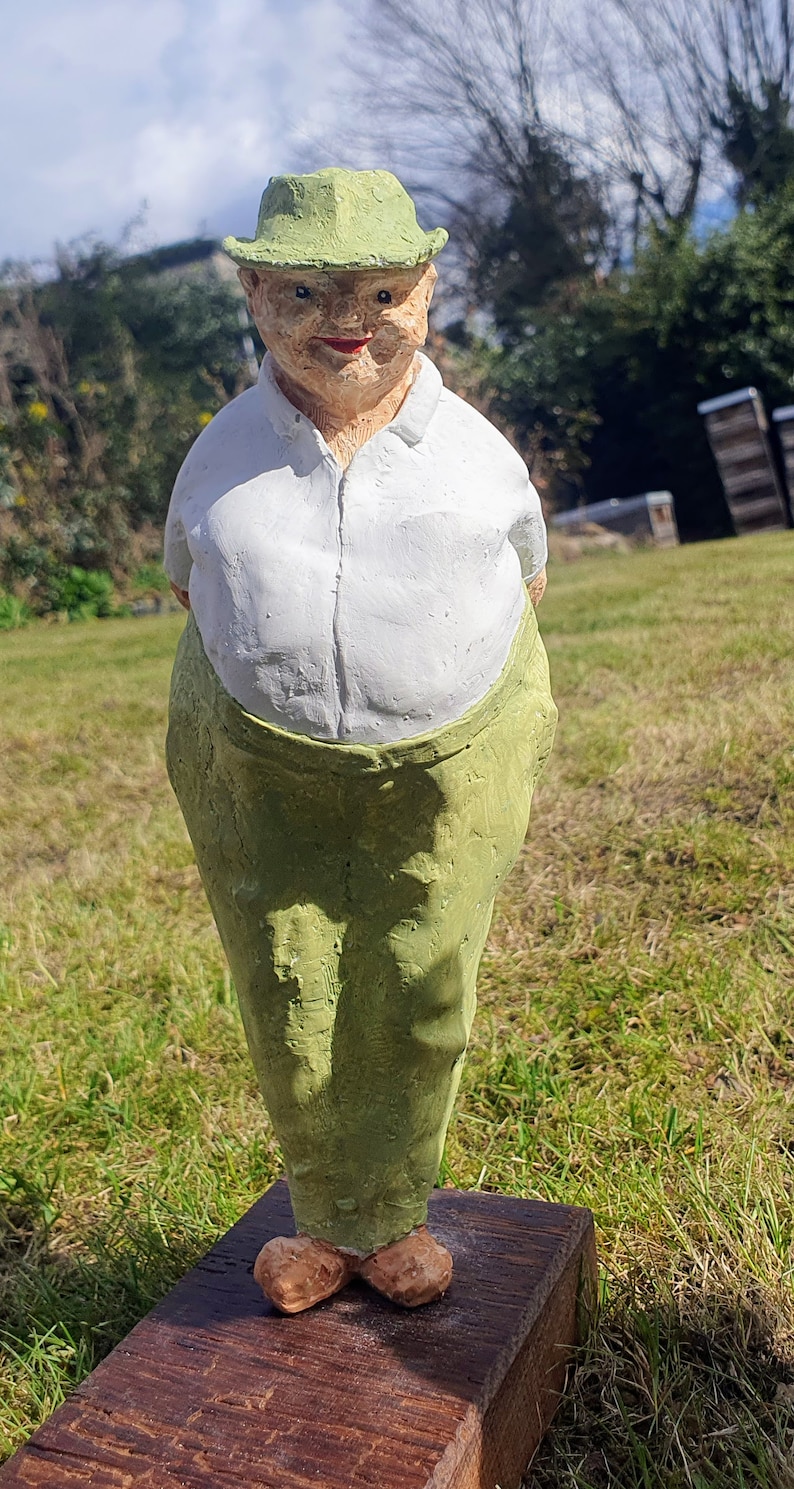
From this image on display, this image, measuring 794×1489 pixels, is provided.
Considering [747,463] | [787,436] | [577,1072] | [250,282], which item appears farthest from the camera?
[747,463]

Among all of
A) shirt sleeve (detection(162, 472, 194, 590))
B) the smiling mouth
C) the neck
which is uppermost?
the smiling mouth

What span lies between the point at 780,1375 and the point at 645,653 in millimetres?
4120

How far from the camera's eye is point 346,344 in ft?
4.74

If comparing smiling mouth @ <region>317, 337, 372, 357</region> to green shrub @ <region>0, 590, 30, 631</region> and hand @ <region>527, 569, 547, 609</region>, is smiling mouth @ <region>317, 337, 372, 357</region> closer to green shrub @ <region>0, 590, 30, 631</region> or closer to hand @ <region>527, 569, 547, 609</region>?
hand @ <region>527, 569, 547, 609</region>

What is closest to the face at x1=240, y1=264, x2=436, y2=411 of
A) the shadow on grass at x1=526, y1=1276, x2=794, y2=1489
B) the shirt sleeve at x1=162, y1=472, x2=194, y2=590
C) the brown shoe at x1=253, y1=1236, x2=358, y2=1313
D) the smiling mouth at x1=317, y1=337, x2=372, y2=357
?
the smiling mouth at x1=317, y1=337, x2=372, y2=357

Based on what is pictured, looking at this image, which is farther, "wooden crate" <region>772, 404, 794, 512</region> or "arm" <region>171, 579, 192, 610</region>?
"wooden crate" <region>772, 404, 794, 512</region>

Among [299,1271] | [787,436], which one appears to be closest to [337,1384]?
[299,1271]

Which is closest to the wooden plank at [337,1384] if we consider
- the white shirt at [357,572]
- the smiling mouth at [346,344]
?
the white shirt at [357,572]

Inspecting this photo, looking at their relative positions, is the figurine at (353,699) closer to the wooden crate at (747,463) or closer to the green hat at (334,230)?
the green hat at (334,230)

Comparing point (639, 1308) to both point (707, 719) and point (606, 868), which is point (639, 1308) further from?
point (707, 719)

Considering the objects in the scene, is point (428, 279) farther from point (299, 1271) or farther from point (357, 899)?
point (299, 1271)

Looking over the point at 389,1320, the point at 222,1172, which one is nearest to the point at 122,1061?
the point at 222,1172

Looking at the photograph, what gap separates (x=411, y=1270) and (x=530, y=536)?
3.42 ft

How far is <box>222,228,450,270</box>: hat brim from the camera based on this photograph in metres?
1.38
